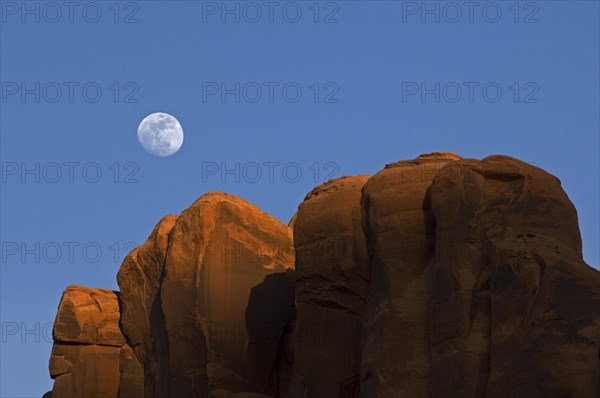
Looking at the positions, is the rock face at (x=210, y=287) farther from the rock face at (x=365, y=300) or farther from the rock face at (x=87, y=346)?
the rock face at (x=87, y=346)

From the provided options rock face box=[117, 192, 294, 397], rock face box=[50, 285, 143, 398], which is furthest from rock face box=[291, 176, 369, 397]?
rock face box=[50, 285, 143, 398]

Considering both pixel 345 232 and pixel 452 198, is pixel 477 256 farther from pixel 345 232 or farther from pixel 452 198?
pixel 345 232

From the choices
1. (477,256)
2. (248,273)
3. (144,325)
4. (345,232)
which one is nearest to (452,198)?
(477,256)

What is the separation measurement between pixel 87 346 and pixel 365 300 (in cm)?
1523

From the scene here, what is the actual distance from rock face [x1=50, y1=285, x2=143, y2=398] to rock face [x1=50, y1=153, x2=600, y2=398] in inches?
1.6

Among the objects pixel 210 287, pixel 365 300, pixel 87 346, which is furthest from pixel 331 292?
pixel 87 346

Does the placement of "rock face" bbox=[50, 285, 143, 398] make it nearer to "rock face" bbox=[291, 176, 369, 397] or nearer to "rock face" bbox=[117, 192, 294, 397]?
"rock face" bbox=[117, 192, 294, 397]

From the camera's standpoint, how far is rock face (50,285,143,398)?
48000 mm

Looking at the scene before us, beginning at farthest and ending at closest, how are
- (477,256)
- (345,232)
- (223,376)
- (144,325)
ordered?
(144,325) → (223,376) → (345,232) → (477,256)

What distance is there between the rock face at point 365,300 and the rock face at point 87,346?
0.14 ft

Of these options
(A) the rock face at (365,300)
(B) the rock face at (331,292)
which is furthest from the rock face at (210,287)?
(B) the rock face at (331,292)

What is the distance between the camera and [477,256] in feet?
105

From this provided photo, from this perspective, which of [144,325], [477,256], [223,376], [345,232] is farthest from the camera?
[144,325]

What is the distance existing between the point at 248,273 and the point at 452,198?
32.3ft
